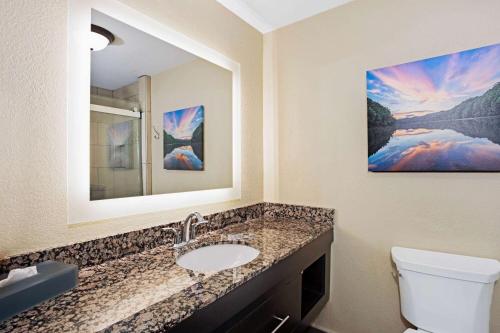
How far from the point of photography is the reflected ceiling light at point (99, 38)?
3.59ft

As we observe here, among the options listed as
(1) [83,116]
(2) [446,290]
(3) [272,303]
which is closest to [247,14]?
(1) [83,116]

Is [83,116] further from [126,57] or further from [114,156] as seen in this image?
[126,57]

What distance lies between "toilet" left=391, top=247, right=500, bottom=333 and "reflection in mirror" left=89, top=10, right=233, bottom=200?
1.17m

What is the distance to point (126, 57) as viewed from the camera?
4.10 feet

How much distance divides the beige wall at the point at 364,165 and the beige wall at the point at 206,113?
48cm

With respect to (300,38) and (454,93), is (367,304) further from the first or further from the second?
(300,38)

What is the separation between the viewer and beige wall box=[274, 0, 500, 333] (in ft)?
4.57

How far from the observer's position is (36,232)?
93 centimetres

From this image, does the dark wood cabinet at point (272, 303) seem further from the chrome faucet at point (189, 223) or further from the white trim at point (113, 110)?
the white trim at point (113, 110)

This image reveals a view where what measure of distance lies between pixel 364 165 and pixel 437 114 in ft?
1.55

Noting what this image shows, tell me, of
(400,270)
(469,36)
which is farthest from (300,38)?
(400,270)

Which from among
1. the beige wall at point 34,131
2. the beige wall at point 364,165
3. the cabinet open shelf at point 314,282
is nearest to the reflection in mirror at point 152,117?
the beige wall at point 34,131

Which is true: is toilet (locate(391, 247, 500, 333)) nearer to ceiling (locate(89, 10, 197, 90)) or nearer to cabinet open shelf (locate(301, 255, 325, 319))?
cabinet open shelf (locate(301, 255, 325, 319))

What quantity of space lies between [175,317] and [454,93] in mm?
1661
